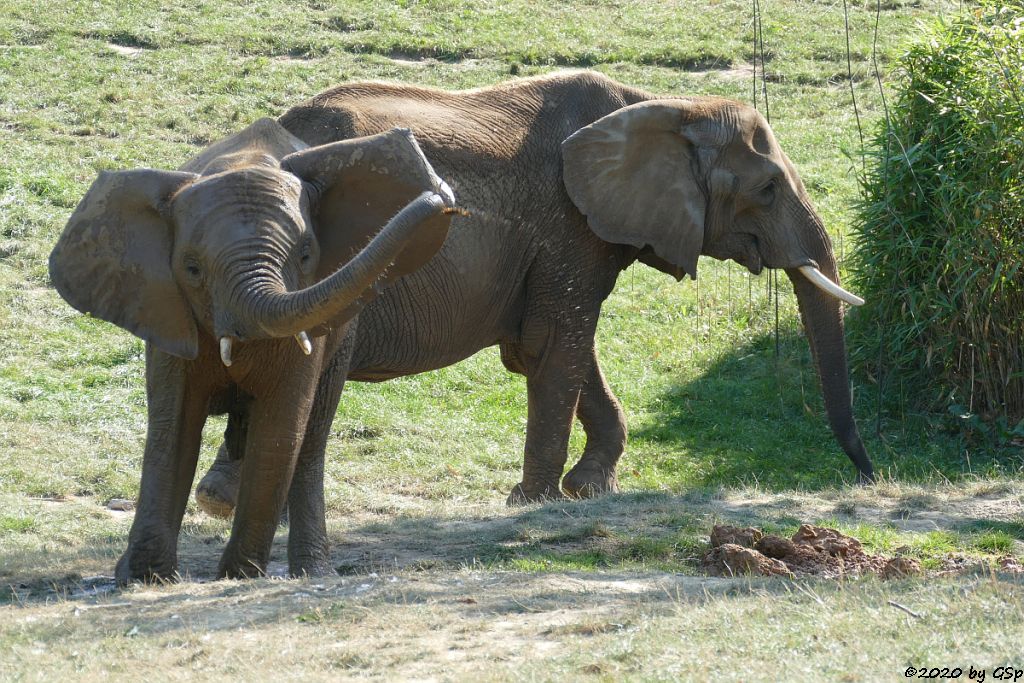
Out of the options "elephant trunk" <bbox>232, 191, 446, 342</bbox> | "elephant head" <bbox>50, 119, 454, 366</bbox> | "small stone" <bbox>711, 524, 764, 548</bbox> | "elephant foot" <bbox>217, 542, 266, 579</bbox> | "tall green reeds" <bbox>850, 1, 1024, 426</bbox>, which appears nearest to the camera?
"elephant trunk" <bbox>232, 191, 446, 342</bbox>

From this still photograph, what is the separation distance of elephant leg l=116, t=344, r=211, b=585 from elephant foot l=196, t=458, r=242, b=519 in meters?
2.33

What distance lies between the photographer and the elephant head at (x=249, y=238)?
6977 millimetres

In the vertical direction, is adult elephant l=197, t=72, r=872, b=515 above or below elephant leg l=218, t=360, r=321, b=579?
above

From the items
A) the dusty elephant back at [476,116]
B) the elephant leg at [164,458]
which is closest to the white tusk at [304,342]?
the elephant leg at [164,458]

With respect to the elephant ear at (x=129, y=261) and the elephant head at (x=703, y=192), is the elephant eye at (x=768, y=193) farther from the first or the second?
the elephant ear at (x=129, y=261)

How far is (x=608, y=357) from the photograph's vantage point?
1532cm

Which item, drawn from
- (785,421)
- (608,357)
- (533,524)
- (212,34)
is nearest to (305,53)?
(212,34)

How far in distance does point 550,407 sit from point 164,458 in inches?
151

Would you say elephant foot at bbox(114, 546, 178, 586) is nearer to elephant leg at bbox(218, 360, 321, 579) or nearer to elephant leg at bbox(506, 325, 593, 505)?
elephant leg at bbox(218, 360, 321, 579)

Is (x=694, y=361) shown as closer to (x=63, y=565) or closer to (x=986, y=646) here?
(x=63, y=565)

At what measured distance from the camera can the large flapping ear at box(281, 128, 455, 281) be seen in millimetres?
7906

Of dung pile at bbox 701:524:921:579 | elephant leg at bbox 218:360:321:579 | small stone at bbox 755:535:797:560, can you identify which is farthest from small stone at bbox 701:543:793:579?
elephant leg at bbox 218:360:321:579

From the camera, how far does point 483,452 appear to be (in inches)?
518

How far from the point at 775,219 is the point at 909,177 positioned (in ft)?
10.9
